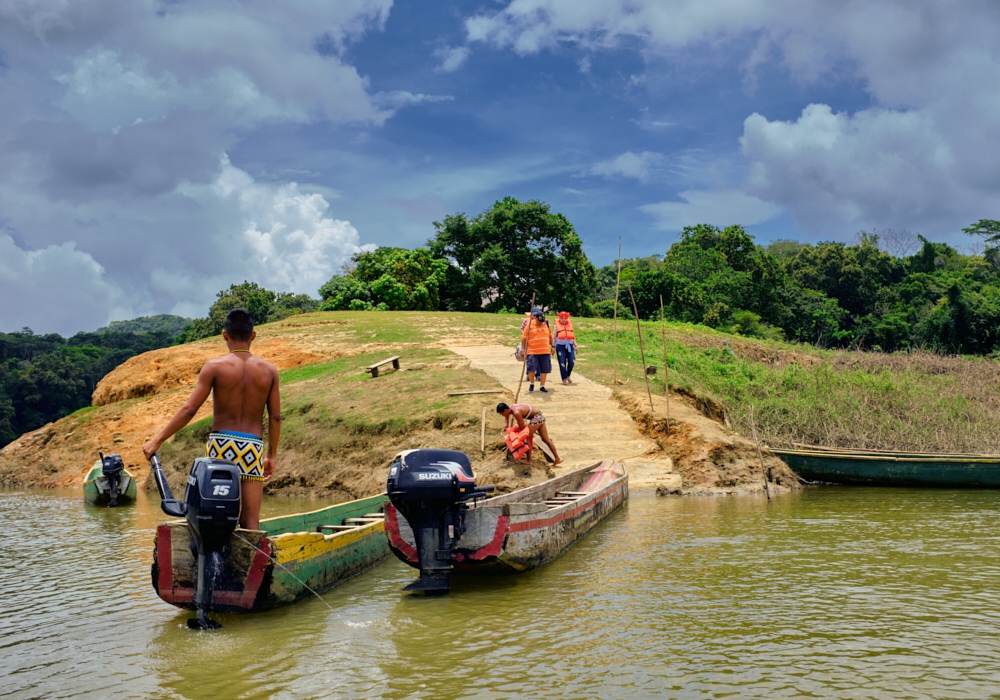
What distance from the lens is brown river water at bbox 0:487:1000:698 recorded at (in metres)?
5.24

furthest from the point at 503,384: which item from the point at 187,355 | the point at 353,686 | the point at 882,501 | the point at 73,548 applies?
the point at 187,355

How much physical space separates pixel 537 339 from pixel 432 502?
987 centimetres

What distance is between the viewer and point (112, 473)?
636 inches

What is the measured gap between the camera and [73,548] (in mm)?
10953

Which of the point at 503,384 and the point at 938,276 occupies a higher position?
the point at 938,276

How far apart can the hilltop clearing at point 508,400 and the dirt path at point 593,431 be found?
42 mm

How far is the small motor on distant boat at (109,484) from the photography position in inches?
632

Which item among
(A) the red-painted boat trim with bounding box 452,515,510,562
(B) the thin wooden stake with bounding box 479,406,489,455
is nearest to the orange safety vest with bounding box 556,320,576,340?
(B) the thin wooden stake with bounding box 479,406,489,455

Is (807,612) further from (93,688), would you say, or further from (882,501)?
(882,501)

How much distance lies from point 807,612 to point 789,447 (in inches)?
440

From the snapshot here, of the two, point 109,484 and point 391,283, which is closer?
point 109,484

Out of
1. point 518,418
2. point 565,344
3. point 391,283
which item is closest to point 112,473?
point 518,418

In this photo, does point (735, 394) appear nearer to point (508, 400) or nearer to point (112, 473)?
point (508, 400)

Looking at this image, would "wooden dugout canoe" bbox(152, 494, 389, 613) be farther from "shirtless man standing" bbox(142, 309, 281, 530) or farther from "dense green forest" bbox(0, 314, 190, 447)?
"dense green forest" bbox(0, 314, 190, 447)
